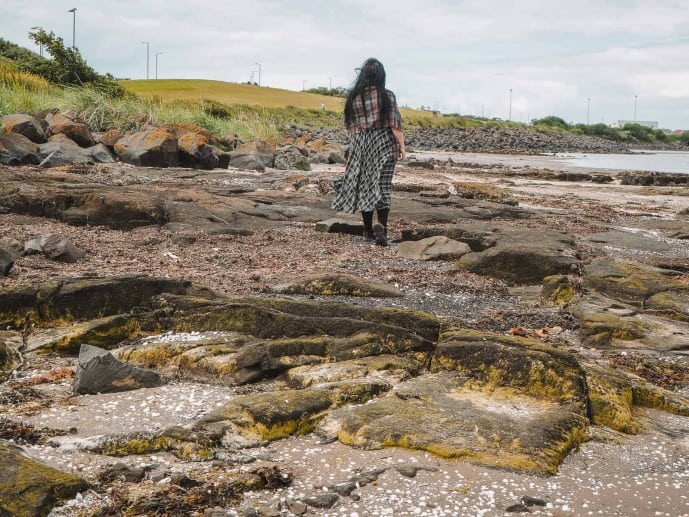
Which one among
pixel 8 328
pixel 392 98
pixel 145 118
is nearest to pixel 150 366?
pixel 8 328

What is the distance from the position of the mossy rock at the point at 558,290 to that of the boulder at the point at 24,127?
11425 mm

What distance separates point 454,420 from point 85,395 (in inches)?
62.2

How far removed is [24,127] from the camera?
13828mm

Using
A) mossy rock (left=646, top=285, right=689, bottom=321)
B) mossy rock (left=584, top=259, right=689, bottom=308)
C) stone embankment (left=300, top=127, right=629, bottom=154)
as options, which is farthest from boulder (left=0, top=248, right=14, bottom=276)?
stone embankment (left=300, top=127, right=629, bottom=154)

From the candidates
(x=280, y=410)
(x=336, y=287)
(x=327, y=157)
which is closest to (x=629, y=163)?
(x=327, y=157)

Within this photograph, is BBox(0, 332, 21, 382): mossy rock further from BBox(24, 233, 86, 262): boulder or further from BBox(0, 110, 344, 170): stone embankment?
BBox(0, 110, 344, 170): stone embankment

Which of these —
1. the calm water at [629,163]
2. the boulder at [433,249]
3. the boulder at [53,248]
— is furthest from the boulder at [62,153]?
the calm water at [629,163]

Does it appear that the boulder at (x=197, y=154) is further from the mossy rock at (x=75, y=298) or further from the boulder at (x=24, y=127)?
the mossy rock at (x=75, y=298)

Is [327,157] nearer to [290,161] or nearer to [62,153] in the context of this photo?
[290,161]

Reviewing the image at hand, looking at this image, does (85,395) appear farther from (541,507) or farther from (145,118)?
(145,118)

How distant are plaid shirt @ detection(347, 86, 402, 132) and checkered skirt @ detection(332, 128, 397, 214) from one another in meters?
0.09

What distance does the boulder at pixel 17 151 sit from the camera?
1183cm

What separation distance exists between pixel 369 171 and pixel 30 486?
600cm

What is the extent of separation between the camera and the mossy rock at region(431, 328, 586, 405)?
328 cm
